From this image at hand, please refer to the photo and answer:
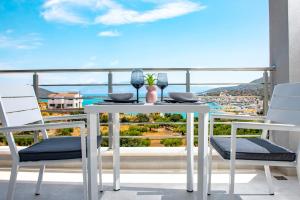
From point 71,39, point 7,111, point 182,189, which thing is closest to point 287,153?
point 182,189

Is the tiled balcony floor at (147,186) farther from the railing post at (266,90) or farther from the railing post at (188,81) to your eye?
the railing post at (188,81)

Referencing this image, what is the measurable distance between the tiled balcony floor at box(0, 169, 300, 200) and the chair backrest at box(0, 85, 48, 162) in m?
0.47

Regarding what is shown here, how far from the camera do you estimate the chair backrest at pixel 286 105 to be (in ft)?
5.70

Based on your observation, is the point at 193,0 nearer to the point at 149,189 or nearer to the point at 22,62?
the point at 22,62

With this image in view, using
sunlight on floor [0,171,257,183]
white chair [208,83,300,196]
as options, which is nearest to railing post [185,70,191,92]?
sunlight on floor [0,171,257,183]

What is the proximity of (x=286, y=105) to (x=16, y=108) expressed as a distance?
1.69 metres

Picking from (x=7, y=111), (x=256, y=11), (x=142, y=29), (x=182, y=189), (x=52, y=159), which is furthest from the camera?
(x=142, y=29)

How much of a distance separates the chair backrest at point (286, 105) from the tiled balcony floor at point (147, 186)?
601 millimetres

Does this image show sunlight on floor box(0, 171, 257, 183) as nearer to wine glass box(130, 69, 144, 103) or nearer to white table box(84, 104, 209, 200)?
white table box(84, 104, 209, 200)

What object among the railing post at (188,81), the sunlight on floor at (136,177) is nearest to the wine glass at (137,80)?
the sunlight on floor at (136,177)

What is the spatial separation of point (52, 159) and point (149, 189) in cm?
94

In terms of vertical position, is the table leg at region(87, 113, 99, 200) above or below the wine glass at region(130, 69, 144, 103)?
below

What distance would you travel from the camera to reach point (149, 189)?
2.27 metres

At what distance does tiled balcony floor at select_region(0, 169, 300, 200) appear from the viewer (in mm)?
2115
